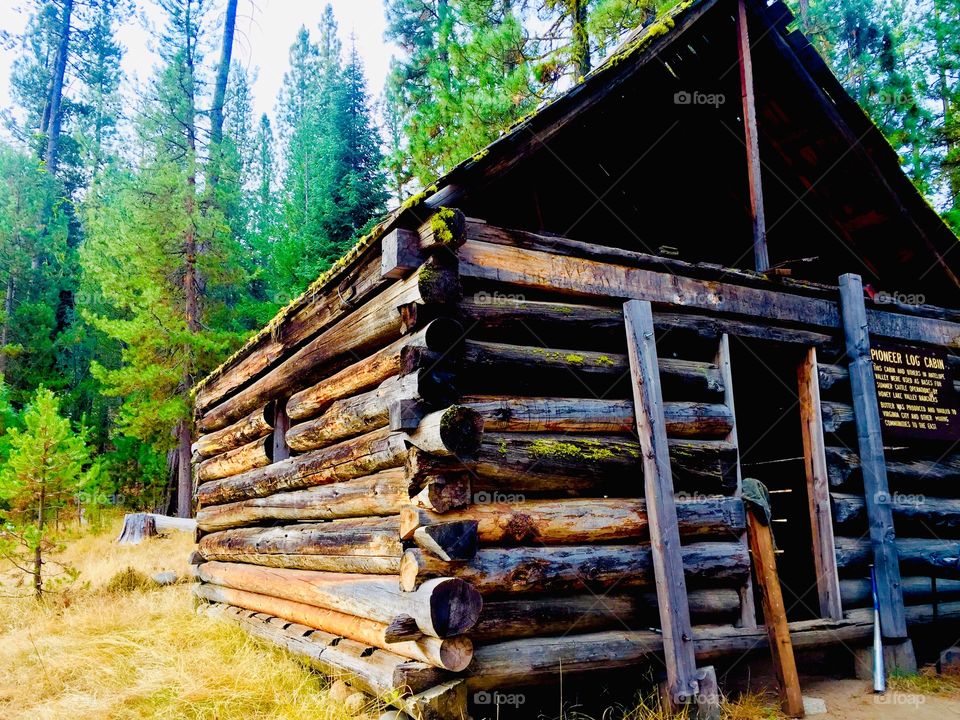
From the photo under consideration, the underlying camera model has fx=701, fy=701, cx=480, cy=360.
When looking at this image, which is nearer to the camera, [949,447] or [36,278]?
[949,447]

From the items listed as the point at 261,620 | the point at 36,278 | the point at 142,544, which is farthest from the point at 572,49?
the point at 36,278

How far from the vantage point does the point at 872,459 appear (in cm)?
636

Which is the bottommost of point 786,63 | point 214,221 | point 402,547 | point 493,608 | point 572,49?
point 493,608

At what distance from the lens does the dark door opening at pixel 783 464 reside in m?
7.50

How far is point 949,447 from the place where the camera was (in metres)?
7.39

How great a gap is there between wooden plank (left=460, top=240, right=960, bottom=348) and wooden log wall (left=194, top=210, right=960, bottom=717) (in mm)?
29

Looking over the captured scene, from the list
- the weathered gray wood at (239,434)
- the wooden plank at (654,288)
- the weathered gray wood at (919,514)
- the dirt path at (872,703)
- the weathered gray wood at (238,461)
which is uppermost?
the wooden plank at (654,288)

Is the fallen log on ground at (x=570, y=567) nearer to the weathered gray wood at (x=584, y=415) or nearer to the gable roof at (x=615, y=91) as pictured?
the weathered gray wood at (x=584, y=415)

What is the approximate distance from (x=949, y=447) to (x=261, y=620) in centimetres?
729

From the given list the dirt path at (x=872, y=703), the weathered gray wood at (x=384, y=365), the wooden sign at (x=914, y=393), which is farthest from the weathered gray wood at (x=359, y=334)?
the wooden sign at (x=914, y=393)

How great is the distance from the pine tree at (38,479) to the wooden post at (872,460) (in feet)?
32.7

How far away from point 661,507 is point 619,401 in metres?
0.84

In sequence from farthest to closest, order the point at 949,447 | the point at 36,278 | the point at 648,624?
the point at 36,278
the point at 949,447
the point at 648,624

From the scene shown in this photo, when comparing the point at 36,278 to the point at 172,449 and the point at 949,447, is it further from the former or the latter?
the point at 949,447
